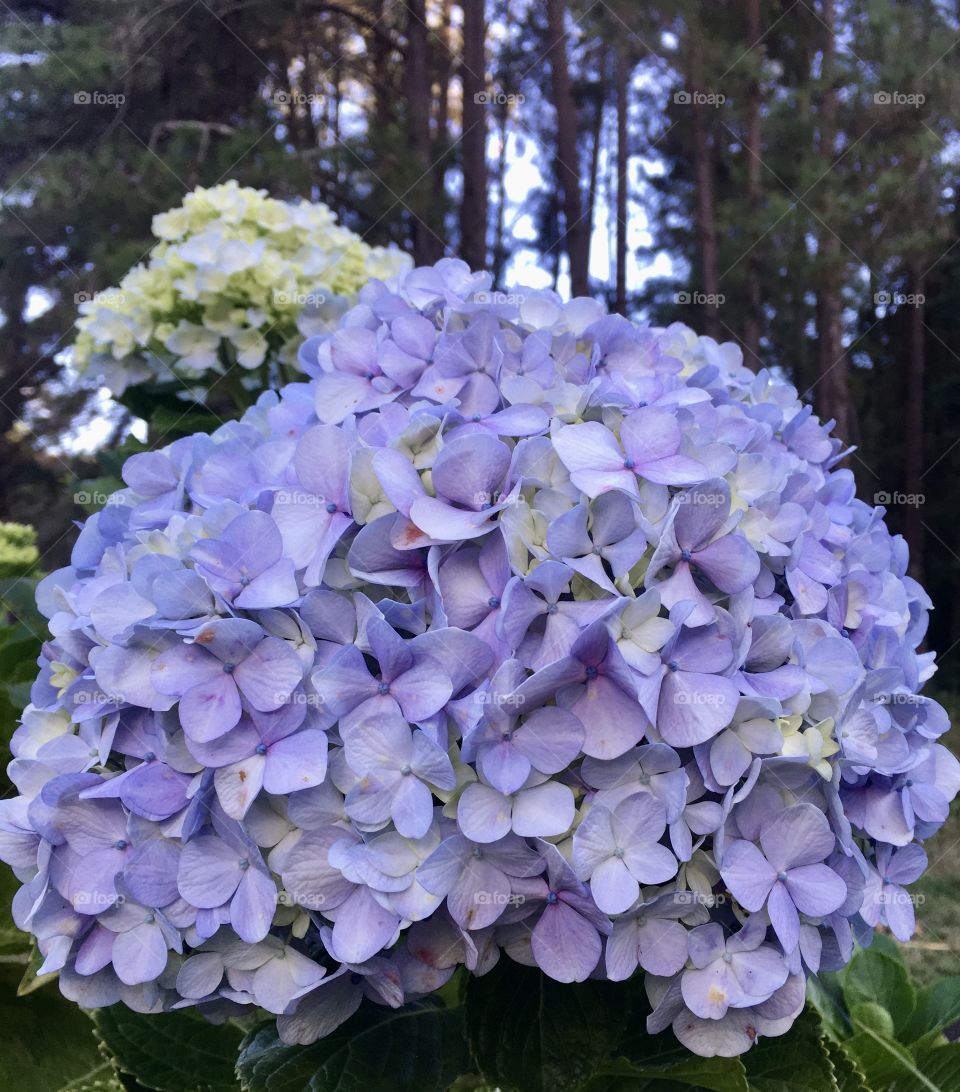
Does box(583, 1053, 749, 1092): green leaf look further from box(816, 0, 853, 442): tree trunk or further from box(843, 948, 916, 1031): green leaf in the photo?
box(816, 0, 853, 442): tree trunk

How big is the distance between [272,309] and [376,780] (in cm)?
100

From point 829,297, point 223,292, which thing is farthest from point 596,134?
point 223,292

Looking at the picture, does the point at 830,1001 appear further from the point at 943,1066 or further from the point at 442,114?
the point at 442,114

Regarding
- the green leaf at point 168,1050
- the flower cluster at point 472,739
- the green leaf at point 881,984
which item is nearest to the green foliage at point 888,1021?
the green leaf at point 881,984

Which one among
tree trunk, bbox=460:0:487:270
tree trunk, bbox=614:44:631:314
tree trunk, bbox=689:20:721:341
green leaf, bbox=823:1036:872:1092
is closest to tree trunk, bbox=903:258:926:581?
tree trunk, bbox=689:20:721:341

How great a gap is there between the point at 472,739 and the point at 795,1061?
1.09 ft

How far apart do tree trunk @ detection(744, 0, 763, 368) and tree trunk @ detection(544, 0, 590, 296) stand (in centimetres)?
67

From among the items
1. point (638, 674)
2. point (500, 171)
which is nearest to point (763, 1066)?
point (638, 674)

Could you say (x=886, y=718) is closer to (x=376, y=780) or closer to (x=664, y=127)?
(x=376, y=780)

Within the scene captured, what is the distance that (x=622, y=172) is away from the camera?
3.23 m

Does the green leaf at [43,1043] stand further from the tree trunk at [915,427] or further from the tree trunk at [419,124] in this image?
the tree trunk at [915,427]

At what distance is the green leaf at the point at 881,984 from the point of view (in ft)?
2.87

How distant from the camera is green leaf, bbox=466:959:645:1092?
56 cm

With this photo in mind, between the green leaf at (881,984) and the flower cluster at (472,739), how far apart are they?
0.34m
